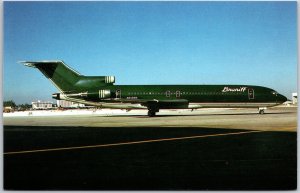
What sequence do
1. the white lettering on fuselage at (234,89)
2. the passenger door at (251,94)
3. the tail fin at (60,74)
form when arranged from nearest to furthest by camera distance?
the tail fin at (60,74)
the passenger door at (251,94)
the white lettering on fuselage at (234,89)

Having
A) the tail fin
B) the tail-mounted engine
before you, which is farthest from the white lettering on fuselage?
the tail fin

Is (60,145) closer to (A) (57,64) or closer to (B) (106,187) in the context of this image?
(B) (106,187)

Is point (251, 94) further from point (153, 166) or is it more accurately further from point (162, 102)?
point (153, 166)

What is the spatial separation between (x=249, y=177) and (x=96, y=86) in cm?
2867

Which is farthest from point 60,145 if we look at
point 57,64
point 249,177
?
point 57,64

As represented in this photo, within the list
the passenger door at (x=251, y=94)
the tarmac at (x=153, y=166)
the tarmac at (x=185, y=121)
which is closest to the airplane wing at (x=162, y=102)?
the tarmac at (x=185, y=121)

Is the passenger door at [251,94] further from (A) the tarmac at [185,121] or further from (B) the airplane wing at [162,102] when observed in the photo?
(B) the airplane wing at [162,102]

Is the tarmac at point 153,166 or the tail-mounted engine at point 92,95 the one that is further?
the tail-mounted engine at point 92,95

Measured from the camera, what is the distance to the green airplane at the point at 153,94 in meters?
33.2

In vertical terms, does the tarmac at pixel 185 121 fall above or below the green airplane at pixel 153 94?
below

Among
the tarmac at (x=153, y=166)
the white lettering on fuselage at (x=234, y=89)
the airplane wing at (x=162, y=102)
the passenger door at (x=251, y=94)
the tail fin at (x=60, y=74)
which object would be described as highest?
the tail fin at (x=60, y=74)

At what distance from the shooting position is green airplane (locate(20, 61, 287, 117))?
33219 mm

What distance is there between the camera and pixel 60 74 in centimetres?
3269

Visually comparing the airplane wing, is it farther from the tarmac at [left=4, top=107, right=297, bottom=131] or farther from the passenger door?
the passenger door
